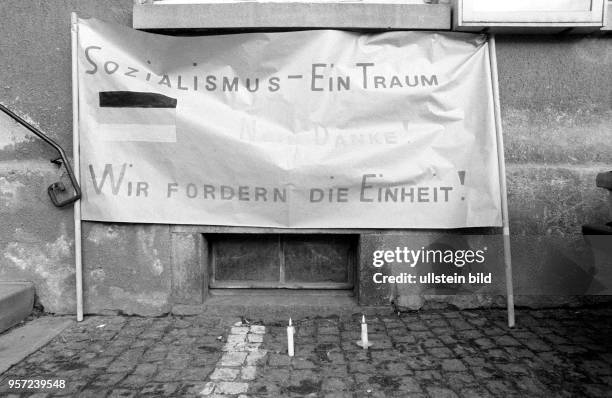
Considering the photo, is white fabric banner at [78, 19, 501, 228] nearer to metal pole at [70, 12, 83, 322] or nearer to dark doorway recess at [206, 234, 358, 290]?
metal pole at [70, 12, 83, 322]

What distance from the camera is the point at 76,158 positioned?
12.5 feet

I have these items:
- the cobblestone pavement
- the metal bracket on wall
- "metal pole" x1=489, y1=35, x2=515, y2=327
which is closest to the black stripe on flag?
the metal bracket on wall

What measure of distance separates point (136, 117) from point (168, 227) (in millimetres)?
924

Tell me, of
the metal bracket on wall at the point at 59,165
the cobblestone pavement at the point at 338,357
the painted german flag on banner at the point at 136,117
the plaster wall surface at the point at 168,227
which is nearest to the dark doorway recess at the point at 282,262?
the plaster wall surface at the point at 168,227

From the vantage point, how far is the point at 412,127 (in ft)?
12.4

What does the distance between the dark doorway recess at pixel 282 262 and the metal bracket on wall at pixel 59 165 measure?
1.19 m

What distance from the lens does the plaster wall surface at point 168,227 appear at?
12.8 ft

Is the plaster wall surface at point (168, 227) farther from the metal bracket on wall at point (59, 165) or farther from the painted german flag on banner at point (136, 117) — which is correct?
the painted german flag on banner at point (136, 117)

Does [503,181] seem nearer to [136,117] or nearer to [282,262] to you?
[282,262]

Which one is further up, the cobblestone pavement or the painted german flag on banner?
the painted german flag on banner

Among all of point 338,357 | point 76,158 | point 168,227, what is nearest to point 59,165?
point 76,158

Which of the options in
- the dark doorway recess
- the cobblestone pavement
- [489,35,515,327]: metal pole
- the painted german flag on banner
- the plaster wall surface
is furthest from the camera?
the dark doorway recess

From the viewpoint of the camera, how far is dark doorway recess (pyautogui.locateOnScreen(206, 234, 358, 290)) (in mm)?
4176

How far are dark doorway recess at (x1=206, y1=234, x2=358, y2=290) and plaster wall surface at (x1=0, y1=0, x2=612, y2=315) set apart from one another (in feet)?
0.97
